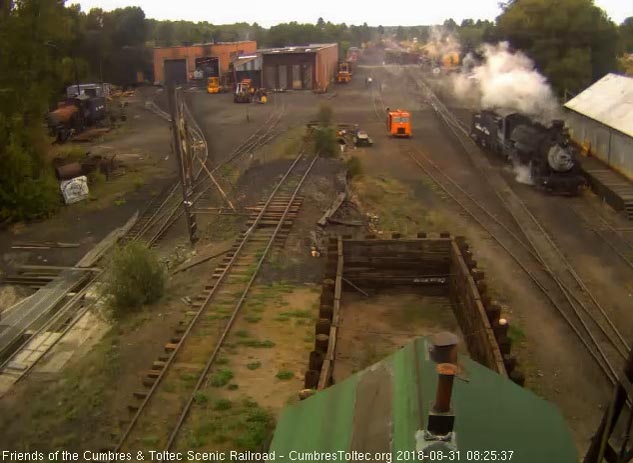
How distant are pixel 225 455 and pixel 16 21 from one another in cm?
2006

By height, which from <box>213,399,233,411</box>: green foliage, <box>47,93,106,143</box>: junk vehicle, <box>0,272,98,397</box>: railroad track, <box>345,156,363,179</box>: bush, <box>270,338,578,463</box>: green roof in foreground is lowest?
<box>0,272,98,397</box>: railroad track

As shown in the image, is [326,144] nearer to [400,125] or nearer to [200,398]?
[400,125]

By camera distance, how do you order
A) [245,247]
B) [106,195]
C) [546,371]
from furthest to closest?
1. [106,195]
2. [245,247]
3. [546,371]

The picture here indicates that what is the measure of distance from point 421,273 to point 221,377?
507cm

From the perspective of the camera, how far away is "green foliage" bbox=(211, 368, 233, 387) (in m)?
10.1

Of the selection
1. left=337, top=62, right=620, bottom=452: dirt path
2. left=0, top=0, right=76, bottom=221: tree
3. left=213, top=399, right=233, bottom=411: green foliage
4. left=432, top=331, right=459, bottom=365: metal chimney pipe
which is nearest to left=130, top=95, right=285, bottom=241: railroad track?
left=0, top=0, right=76, bottom=221: tree

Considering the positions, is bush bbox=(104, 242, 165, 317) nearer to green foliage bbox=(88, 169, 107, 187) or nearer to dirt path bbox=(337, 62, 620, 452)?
dirt path bbox=(337, 62, 620, 452)

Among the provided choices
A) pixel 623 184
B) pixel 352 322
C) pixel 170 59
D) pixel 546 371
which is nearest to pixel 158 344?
pixel 352 322

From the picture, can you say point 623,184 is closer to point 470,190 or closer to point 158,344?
point 470,190

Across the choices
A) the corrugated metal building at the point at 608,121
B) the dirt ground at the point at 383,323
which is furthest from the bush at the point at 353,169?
the dirt ground at the point at 383,323

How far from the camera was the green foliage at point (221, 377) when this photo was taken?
1008 centimetres

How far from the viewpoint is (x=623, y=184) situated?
72.2 ft

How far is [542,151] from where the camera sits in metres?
22.8

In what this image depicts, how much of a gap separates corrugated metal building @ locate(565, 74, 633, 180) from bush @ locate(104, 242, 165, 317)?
1846 cm
